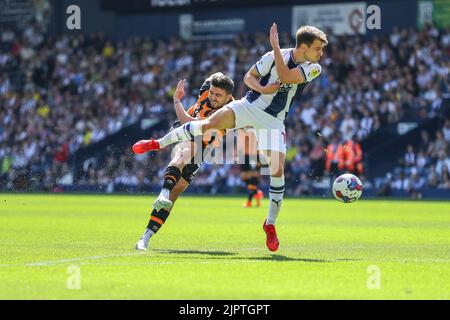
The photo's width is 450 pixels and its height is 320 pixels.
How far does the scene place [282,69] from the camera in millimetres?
10906

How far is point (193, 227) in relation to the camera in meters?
16.4

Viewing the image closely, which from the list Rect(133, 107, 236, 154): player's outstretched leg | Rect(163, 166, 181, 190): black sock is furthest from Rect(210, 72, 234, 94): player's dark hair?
Rect(163, 166, 181, 190): black sock

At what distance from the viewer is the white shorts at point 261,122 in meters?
11.4

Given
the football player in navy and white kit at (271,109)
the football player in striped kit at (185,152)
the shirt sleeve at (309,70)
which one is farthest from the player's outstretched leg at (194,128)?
the shirt sleeve at (309,70)

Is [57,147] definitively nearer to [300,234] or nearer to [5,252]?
[300,234]

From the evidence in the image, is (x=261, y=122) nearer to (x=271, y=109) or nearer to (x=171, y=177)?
(x=271, y=109)

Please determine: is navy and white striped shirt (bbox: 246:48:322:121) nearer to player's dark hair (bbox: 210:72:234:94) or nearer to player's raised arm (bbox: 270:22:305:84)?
player's raised arm (bbox: 270:22:305:84)

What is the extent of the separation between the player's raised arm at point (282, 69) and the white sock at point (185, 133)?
3.82 feet

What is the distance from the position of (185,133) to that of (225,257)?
1.63 metres

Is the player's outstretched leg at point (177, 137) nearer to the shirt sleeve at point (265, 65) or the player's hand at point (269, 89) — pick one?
the player's hand at point (269, 89)


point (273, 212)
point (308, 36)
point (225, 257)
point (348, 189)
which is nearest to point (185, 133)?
point (273, 212)

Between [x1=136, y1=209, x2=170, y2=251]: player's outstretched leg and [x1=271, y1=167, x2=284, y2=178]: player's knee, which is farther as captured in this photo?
[x1=136, y1=209, x2=170, y2=251]: player's outstretched leg

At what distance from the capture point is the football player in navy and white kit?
11.2m

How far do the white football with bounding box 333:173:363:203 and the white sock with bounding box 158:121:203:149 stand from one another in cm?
296
